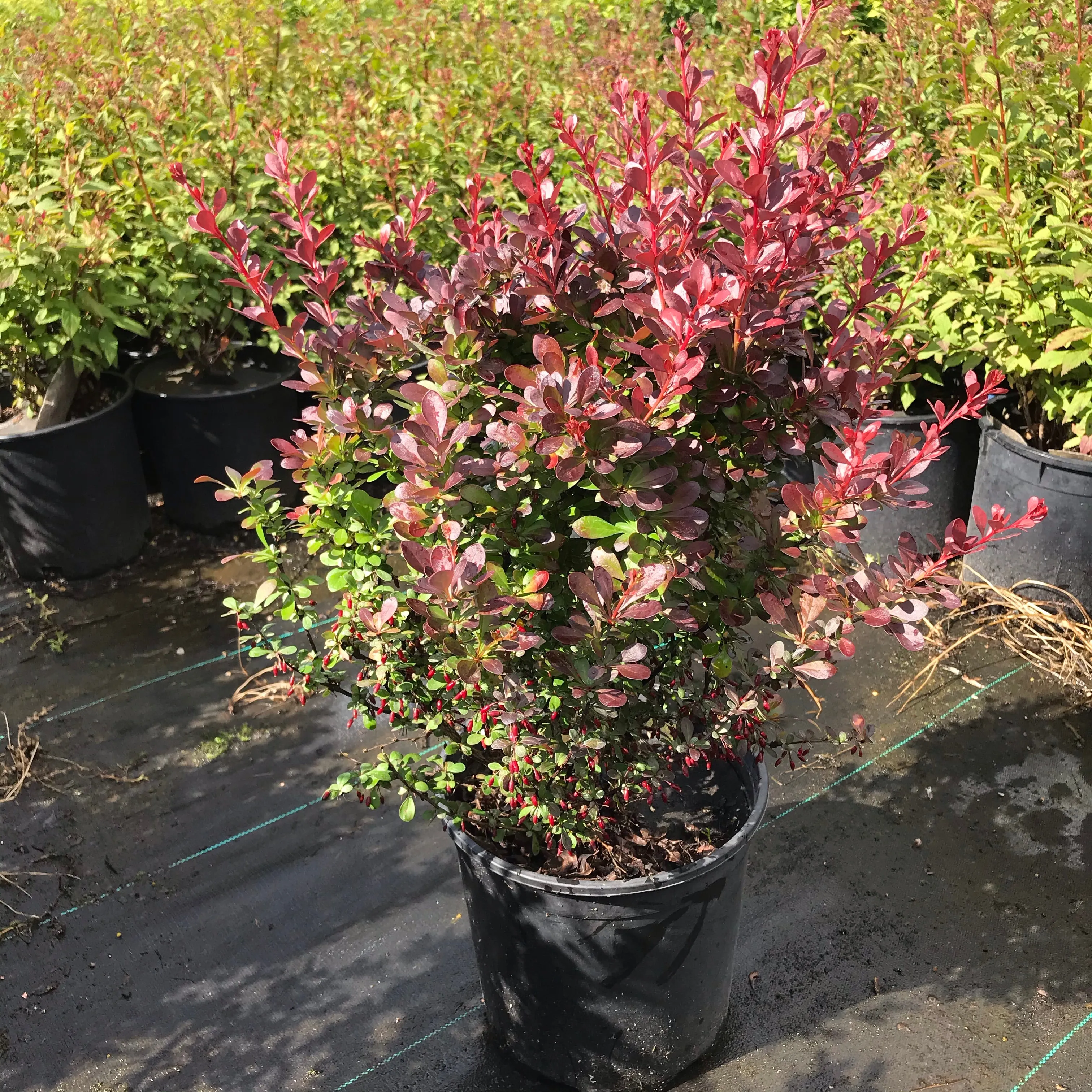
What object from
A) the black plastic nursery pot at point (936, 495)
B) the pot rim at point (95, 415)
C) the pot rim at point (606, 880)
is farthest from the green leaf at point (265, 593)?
the black plastic nursery pot at point (936, 495)

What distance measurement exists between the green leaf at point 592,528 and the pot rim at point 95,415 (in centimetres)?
283

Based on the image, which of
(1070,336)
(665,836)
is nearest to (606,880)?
(665,836)

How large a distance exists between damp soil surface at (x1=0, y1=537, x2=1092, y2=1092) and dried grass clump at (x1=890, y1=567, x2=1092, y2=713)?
6 centimetres

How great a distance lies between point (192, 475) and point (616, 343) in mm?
2977

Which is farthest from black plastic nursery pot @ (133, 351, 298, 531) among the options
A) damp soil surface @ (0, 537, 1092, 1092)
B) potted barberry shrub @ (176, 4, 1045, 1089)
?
potted barberry shrub @ (176, 4, 1045, 1089)

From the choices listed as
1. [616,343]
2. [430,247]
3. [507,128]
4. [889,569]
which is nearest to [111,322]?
[430,247]

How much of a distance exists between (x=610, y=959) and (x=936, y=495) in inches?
99.0

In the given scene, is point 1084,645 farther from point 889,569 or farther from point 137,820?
point 137,820

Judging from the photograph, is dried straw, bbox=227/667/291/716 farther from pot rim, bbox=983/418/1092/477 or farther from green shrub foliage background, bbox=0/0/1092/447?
pot rim, bbox=983/418/1092/477

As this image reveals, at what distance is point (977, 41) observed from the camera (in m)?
3.27

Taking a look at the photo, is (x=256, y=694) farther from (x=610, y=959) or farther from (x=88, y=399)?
(x=610, y=959)

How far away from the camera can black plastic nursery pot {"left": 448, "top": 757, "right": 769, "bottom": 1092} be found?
6.06ft

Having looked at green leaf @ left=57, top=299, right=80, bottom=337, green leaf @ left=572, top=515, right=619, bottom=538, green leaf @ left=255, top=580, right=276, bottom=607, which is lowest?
green leaf @ left=255, top=580, right=276, bottom=607

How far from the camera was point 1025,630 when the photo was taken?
3479 millimetres
